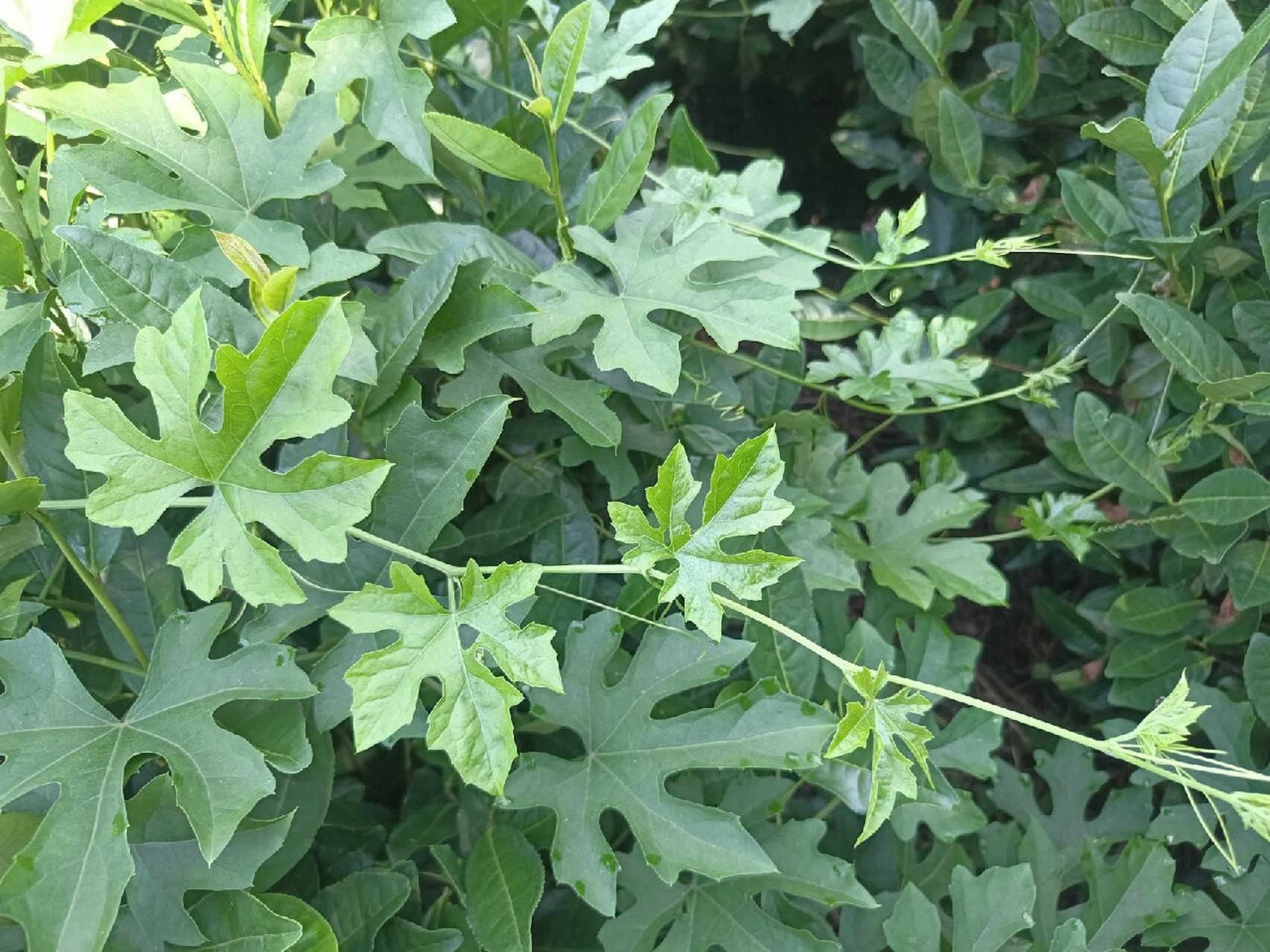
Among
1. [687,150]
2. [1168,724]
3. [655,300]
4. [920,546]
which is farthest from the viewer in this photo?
[920,546]

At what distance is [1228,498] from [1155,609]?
25 centimetres

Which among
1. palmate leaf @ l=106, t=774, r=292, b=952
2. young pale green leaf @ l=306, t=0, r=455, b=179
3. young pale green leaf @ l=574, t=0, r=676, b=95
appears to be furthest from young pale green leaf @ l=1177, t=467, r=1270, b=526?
palmate leaf @ l=106, t=774, r=292, b=952

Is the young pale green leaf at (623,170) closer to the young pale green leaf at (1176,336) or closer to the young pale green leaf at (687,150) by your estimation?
the young pale green leaf at (687,150)

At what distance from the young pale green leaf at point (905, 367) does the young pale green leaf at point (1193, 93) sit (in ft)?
0.94

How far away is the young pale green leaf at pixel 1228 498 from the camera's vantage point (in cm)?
116

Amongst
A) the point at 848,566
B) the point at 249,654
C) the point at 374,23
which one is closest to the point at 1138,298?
the point at 848,566

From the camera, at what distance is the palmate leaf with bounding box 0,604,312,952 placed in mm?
705

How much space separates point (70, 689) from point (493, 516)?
1.41ft

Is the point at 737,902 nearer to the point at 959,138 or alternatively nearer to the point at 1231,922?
the point at 1231,922

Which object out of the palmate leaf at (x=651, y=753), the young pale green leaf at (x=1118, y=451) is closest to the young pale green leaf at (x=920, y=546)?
the young pale green leaf at (x=1118, y=451)

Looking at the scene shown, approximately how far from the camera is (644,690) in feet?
3.16

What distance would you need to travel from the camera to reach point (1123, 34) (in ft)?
3.89

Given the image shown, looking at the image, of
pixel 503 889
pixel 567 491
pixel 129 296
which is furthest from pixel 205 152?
pixel 503 889

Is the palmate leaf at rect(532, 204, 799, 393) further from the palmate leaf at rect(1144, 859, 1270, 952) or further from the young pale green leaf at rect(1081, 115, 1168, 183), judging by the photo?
the palmate leaf at rect(1144, 859, 1270, 952)
